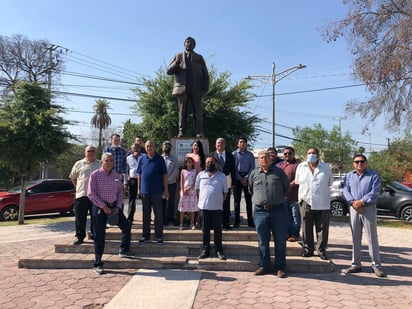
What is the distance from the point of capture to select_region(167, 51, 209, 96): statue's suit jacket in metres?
8.30

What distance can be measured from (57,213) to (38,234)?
610 cm

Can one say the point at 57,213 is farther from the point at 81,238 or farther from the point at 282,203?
the point at 282,203

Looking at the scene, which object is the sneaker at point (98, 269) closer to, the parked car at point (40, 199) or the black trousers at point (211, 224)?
the black trousers at point (211, 224)

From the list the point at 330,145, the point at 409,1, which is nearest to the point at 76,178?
the point at 409,1

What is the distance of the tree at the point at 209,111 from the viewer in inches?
616

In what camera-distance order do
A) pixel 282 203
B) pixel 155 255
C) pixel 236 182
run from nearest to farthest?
pixel 282 203, pixel 155 255, pixel 236 182

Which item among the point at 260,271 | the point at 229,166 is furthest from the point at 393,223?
the point at 260,271

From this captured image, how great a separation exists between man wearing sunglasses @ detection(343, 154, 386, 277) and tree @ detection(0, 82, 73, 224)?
9.16 metres

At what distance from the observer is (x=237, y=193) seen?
23.7 feet

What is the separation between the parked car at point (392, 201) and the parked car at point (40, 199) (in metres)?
10.5

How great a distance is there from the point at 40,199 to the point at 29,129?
356 cm

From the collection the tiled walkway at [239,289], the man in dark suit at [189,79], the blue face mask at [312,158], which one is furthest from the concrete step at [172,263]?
the man in dark suit at [189,79]

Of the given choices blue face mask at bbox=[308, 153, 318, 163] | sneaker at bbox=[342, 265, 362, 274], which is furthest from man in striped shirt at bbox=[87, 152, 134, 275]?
sneaker at bbox=[342, 265, 362, 274]

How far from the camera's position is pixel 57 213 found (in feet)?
50.2
